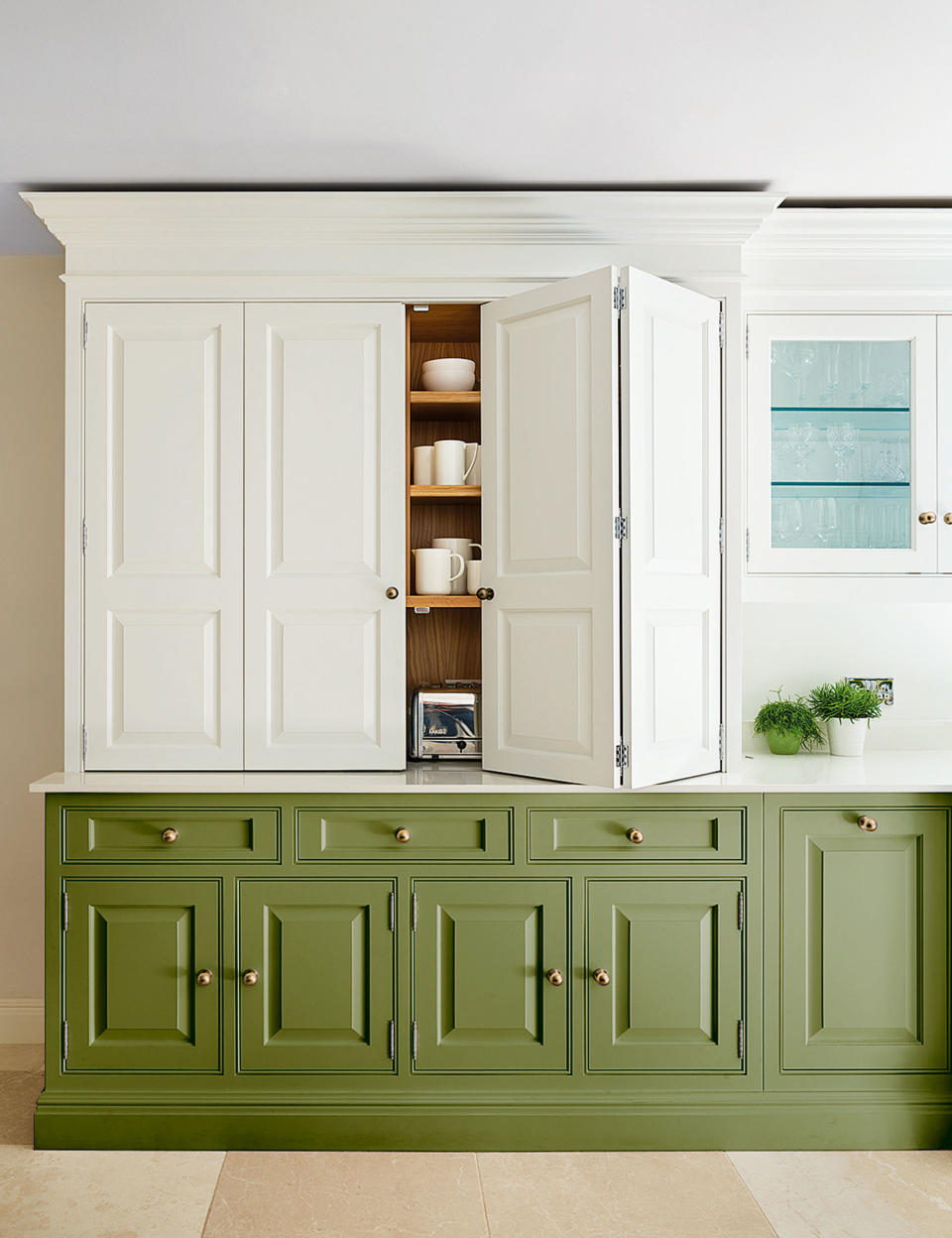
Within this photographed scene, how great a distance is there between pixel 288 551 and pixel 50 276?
4.63 feet

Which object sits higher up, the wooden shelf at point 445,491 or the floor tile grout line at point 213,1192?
the wooden shelf at point 445,491

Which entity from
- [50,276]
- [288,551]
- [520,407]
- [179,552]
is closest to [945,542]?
[520,407]

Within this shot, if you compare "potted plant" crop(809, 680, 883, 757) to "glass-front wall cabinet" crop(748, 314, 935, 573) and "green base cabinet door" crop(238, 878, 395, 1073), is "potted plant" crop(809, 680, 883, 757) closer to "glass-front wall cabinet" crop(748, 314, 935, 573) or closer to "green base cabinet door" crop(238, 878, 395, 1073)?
"glass-front wall cabinet" crop(748, 314, 935, 573)

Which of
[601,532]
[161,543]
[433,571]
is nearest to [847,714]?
[601,532]

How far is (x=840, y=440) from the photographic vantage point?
272 cm

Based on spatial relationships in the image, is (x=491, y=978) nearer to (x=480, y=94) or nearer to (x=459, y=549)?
(x=459, y=549)

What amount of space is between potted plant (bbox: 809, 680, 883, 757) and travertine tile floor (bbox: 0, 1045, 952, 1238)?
112 centimetres

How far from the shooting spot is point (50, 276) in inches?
119

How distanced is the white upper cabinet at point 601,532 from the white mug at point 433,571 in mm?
164

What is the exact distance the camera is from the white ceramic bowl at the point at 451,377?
2.68 m

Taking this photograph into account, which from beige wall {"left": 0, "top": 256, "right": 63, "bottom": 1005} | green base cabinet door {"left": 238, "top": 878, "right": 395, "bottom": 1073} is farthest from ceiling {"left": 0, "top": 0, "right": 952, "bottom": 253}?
green base cabinet door {"left": 238, "top": 878, "right": 395, "bottom": 1073}

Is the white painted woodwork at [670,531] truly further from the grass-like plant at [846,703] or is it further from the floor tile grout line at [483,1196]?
the floor tile grout line at [483,1196]

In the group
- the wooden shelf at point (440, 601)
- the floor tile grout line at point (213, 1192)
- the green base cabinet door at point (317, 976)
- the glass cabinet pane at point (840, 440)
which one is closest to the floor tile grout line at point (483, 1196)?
the green base cabinet door at point (317, 976)

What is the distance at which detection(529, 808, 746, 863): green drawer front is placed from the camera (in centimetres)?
236
